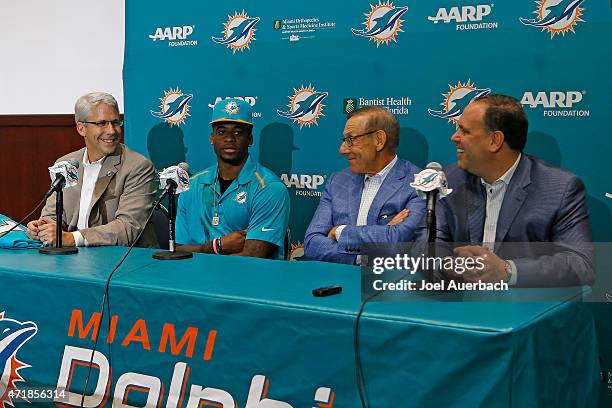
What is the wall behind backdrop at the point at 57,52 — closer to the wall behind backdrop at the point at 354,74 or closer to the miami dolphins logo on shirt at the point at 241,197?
the wall behind backdrop at the point at 354,74

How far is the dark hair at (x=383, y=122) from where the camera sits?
10.2 ft

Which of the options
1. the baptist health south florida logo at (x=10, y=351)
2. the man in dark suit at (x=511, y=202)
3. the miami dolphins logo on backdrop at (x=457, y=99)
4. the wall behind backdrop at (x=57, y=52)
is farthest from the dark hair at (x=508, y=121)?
the wall behind backdrop at (x=57, y=52)

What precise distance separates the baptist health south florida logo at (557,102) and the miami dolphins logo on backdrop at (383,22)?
707mm

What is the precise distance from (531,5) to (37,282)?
90.9 inches

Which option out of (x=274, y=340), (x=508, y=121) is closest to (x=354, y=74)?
(x=508, y=121)

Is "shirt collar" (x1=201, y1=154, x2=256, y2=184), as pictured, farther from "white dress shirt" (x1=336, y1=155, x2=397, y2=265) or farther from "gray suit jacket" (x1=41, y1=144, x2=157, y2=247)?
"white dress shirt" (x1=336, y1=155, x2=397, y2=265)

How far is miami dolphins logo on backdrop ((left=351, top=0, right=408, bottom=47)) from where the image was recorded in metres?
3.48

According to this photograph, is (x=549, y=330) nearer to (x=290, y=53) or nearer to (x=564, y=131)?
(x=564, y=131)

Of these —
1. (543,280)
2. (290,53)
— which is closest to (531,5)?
(290,53)

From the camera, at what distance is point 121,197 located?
3295mm

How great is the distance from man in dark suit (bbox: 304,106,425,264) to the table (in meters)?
0.55

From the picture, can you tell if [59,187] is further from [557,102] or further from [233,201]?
[557,102]

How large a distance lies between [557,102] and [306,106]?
124cm

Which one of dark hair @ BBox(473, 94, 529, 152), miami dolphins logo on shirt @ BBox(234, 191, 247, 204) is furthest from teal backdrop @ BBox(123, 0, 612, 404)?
dark hair @ BBox(473, 94, 529, 152)
